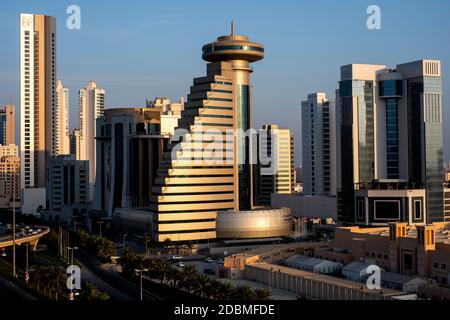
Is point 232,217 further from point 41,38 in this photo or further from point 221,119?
point 41,38

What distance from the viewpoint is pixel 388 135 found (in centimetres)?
9031

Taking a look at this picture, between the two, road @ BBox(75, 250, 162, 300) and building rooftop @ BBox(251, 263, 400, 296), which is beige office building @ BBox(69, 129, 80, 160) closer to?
road @ BBox(75, 250, 162, 300)

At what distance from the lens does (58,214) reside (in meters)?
126

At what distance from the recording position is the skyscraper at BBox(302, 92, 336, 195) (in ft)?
424

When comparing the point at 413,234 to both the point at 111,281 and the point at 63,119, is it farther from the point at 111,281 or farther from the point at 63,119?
the point at 63,119

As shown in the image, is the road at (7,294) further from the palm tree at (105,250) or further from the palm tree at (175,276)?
the palm tree at (105,250)

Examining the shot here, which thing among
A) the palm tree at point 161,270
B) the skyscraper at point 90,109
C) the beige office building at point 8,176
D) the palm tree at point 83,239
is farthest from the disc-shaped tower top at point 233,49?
the skyscraper at point 90,109

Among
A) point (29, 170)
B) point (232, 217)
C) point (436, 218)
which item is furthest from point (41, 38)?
point (436, 218)

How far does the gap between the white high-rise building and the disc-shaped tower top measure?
182 feet

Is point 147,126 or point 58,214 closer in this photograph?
point 147,126

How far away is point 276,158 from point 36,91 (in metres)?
51.3

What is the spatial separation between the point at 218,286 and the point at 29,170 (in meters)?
103

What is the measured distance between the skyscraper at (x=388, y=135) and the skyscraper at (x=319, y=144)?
36464 mm

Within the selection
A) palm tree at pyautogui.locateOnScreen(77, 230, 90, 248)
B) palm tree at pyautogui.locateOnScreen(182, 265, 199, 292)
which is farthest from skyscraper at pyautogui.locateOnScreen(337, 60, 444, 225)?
palm tree at pyautogui.locateOnScreen(182, 265, 199, 292)
